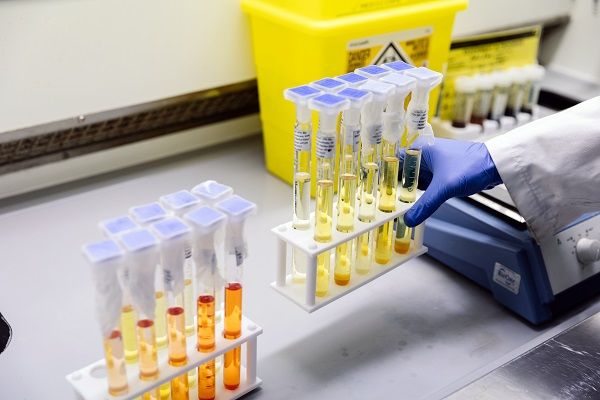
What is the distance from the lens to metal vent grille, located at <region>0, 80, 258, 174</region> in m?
1.55

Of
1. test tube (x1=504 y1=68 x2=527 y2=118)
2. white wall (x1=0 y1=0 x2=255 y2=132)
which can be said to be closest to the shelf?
white wall (x1=0 y1=0 x2=255 y2=132)

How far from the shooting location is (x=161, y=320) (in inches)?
38.6

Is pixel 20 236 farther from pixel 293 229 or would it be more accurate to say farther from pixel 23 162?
pixel 293 229

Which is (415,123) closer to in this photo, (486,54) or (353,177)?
(353,177)

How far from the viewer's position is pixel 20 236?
1.46 meters

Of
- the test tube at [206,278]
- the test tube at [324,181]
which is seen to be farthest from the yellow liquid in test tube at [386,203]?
the test tube at [206,278]

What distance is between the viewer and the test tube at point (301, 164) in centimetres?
101

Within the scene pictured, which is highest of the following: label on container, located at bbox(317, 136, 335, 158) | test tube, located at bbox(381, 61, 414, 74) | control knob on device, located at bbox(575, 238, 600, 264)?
test tube, located at bbox(381, 61, 414, 74)

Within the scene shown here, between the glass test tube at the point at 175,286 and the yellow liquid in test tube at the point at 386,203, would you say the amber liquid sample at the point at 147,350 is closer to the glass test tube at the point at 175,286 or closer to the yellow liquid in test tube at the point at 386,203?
the glass test tube at the point at 175,286

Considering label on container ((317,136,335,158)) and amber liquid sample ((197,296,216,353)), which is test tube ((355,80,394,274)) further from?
amber liquid sample ((197,296,216,353))

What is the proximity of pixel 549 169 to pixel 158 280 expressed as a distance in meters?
0.70

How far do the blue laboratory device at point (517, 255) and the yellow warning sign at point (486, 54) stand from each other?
1.94ft

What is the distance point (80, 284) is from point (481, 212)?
0.79 m

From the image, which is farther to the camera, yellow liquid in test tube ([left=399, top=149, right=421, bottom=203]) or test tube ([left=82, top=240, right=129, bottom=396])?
yellow liquid in test tube ([left=399, top=149, right=421, bottom=203])
